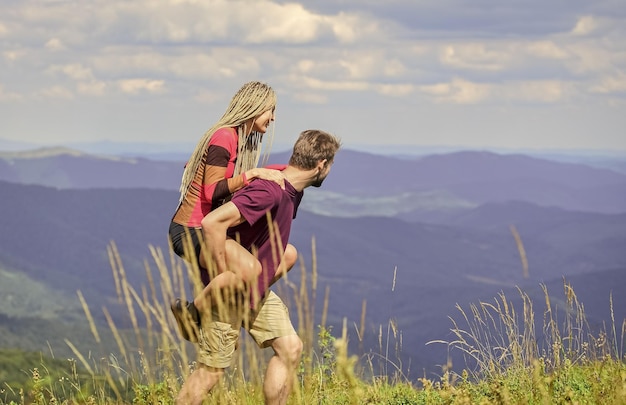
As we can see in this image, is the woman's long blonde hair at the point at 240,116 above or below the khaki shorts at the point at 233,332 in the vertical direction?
above

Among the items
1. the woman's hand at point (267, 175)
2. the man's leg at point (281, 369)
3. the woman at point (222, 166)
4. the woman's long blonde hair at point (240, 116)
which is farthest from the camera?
the woman's long blonde hair at point (240, 116)

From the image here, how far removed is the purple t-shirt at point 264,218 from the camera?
508cm

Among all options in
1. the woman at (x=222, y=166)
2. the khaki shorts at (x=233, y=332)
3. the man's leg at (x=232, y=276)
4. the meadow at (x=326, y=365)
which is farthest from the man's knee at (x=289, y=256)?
the man's leg at (x=232, y=276)

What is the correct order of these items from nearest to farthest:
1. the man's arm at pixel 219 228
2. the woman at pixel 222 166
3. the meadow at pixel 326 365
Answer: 1. the meadow at pixel 326 365
2. the man's arm at pixel 219 228
3. the woman at pixel 222 166

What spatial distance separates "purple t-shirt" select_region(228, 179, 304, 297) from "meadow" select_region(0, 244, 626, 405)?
175 millimetres

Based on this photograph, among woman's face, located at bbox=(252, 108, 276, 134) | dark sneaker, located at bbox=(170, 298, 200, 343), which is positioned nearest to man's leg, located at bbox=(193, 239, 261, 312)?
dark sneaker, located at bbox=(170, 298, 200, 343)

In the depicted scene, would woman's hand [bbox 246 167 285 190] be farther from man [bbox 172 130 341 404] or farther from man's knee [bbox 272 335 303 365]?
man's knee [bbox 272 335 303 365]

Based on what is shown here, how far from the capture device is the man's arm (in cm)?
500

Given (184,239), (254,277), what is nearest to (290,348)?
(254,277)

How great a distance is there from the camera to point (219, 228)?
5012mm

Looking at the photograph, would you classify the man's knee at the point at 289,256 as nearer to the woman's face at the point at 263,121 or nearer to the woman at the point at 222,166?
the woman at the point at 222,166

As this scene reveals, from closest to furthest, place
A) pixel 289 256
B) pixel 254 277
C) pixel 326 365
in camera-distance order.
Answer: pixel 254 277 → pixel 289 256 → pixel 326 365

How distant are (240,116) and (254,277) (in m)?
1.05

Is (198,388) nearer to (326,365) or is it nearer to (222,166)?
(222,166)
